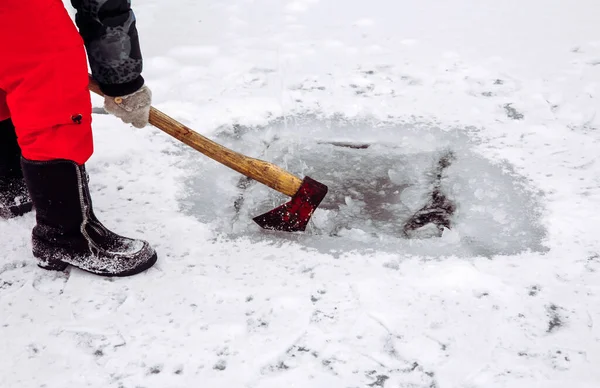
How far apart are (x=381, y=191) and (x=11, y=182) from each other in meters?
1.43

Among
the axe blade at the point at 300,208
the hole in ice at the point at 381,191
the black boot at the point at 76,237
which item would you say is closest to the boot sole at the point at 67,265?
Answer: the black boot at the point at 76,237

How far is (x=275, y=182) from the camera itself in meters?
2.30

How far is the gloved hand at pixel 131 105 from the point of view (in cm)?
210

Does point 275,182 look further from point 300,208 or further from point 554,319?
point 554,319

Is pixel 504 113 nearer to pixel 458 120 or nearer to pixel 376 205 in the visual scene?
pixel 458 120

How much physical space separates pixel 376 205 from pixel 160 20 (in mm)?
2459

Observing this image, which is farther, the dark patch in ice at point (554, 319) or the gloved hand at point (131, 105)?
the gloved hand at point (131, 105)

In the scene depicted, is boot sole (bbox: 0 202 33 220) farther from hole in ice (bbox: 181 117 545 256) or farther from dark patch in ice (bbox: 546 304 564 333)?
dark patch in ice (bbox: 546 304 564 333)

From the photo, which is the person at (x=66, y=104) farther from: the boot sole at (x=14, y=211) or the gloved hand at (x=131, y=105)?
the boot sole at (x=14, y=211)

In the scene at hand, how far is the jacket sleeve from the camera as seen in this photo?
188 centimetres

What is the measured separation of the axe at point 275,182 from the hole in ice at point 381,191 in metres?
0.06

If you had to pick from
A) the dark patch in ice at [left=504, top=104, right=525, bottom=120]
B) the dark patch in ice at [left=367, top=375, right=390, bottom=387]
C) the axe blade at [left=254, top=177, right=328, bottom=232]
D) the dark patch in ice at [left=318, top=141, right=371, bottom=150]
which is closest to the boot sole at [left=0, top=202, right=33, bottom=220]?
the axe blade at [left=254, top=177, right=328, bottom=232]

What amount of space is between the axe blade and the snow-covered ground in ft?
0.20

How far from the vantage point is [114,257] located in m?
2.07
